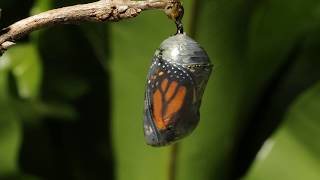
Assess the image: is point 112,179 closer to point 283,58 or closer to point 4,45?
point 283,58

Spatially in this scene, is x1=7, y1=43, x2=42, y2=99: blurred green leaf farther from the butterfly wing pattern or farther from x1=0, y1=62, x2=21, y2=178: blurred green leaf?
the butterfly wing pattern

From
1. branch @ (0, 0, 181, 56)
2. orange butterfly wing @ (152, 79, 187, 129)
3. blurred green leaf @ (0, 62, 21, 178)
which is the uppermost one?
branch @ (0, 0, 181, 56)

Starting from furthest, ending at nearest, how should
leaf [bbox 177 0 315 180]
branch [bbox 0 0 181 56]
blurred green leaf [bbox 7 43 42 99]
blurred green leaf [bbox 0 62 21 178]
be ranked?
blurred green leaf [bbox 7 43 42 99] → blurred green leaf [bbox 0 62 21 178] → leaf [bbox 177 0 315 180] → branch [bbox 0 0 181 56]

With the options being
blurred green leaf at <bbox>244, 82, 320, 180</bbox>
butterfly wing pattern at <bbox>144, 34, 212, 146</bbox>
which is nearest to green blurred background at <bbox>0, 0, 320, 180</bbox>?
blurred green leaf at <bbox>244, 82, 320, 180</bbox>

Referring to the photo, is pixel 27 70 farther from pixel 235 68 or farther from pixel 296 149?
pixel 296 149

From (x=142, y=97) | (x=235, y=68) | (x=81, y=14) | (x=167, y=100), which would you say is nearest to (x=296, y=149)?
(x=235, y=68)

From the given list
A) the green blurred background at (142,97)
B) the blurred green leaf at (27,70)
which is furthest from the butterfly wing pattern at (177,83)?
the blurred green leaf at (27,70)
